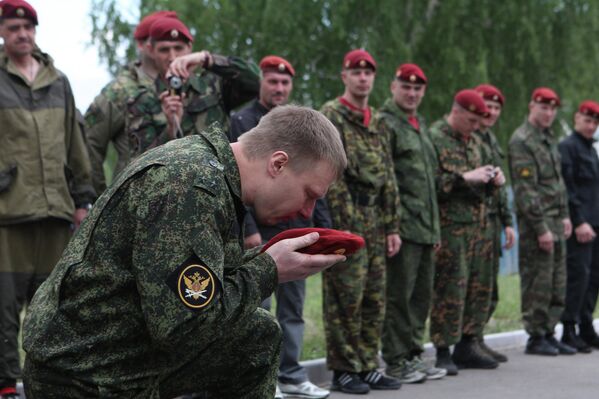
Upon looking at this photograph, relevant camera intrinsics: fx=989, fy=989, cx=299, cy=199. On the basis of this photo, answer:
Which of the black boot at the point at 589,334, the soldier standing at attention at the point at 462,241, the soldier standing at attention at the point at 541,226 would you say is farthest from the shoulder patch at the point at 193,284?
the black boot at the point at 589,334

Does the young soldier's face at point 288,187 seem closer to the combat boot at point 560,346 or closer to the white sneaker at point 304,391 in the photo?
the white sneaker at point 304,391

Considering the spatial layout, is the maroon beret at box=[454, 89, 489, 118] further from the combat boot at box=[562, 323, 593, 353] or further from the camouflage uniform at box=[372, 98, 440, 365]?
the combat boot at box=[562, 323, 593, 353]

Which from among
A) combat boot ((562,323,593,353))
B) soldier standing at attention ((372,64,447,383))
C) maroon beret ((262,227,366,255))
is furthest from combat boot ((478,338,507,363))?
maroon beret ((262,227,366,255))

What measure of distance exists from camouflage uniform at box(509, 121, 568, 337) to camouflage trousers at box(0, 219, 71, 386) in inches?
186

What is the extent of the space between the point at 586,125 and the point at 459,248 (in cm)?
256

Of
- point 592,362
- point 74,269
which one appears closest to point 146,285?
point 74,269

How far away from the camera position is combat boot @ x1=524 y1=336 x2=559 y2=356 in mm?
9133

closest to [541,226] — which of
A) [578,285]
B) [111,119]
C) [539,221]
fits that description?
[539,221]

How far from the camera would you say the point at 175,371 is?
3.77 m

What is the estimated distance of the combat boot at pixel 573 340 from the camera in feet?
31.0

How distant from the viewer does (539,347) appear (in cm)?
919

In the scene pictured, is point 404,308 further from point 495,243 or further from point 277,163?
point 277,163

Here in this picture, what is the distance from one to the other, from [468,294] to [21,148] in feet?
13.9

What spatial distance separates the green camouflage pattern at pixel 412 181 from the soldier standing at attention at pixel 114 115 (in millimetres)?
1970
